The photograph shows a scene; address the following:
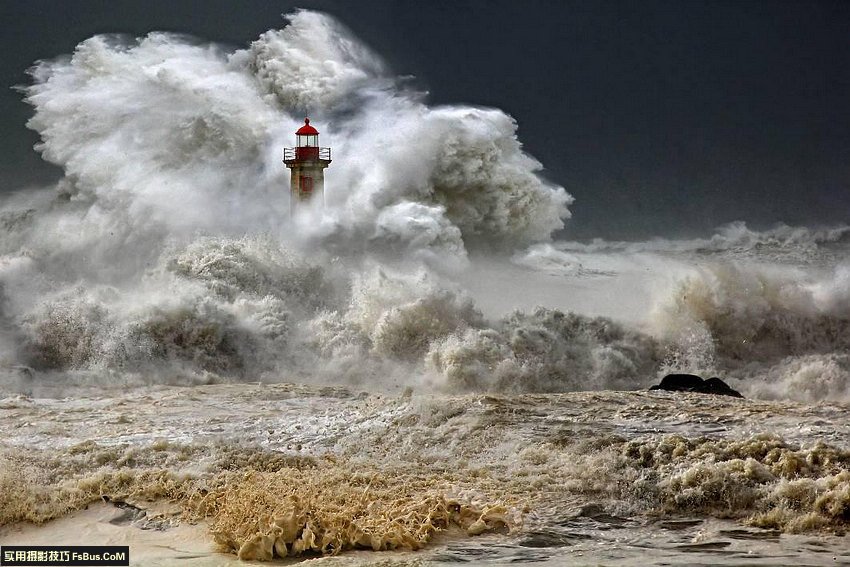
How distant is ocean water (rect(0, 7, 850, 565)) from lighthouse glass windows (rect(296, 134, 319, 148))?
40cm

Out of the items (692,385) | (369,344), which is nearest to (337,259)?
(369,344)

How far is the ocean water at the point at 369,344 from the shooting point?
7.06 meters

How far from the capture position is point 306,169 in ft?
61.1

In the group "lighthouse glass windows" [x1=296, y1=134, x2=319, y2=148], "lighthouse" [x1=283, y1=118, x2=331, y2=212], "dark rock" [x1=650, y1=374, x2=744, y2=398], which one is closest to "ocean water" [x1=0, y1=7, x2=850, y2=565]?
"lighthouse" [x1=283, y1=118, x2=331, y2=212]

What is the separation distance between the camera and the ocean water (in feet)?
23.2

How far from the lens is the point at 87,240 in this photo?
18.8 metres

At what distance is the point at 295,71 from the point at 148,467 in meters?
12.2

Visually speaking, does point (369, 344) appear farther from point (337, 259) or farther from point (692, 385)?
point (692, 385)

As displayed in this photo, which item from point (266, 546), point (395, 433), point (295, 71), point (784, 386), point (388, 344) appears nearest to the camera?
point (266, 546)

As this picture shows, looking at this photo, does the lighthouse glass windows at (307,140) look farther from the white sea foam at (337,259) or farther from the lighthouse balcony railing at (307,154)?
the white sea foam at (337,259)

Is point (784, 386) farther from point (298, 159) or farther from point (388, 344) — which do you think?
point (298, 159)

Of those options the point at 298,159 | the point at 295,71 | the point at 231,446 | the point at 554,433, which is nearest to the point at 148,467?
the point at 231,446

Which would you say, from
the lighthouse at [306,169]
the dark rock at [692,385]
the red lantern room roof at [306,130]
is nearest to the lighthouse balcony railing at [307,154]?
the lighthouse at [306,169]

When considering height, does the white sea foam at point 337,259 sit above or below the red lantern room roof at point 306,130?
below
